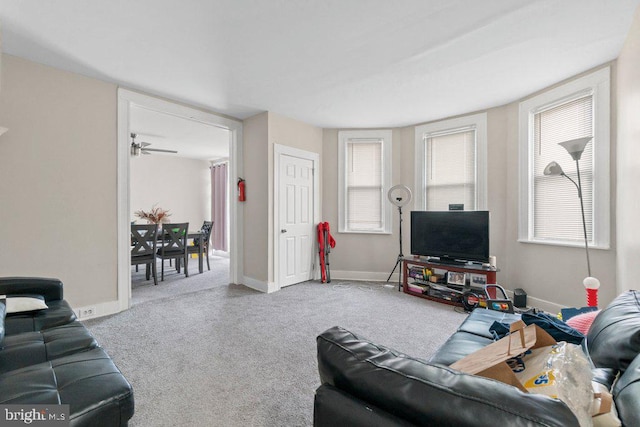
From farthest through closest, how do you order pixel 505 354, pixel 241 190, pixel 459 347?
1. pixel 241 190
2. pixel 459 347
3. pixel 505 354

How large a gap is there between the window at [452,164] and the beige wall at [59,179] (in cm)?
418

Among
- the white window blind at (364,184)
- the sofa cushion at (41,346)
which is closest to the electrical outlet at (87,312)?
the sofa cushion at (41,346)

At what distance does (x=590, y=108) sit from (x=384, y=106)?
216 centimetres

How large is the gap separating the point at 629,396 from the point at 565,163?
3.24 m

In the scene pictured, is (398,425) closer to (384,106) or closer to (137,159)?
(384,106)

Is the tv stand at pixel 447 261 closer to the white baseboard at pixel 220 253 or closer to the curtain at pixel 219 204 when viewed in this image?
the white baseboard at pixel 220 253

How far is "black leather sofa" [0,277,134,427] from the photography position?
1037 mm

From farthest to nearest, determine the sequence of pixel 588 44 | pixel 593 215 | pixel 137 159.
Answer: pixel 137 159 < pixel 593 215 < pixel 588 44

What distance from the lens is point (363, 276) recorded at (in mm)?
4941

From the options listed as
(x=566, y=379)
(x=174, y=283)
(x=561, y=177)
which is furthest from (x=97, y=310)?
(x=561, y=177)

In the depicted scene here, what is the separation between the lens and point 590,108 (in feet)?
9.82

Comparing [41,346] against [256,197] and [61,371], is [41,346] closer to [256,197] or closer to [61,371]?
[61,371]

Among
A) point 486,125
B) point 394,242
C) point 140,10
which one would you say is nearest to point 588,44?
point 486,125

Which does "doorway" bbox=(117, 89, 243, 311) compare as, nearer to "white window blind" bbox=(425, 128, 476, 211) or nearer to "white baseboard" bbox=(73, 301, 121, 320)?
"white baseboard" bbox=(73, 301, 121, 320)
